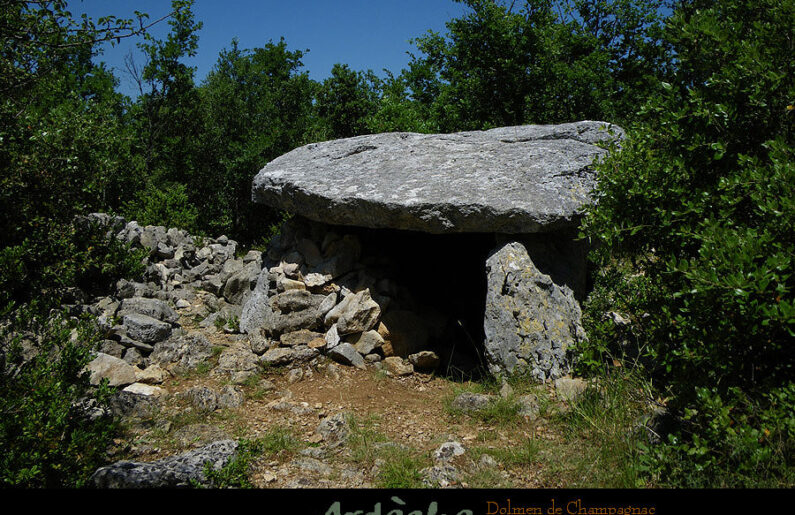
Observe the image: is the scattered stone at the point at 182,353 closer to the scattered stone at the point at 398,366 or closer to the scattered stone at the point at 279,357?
the scattered stone at the point at 279,357

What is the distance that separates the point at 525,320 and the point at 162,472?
361 centimetres

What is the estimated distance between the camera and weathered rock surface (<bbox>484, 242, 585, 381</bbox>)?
5.84m

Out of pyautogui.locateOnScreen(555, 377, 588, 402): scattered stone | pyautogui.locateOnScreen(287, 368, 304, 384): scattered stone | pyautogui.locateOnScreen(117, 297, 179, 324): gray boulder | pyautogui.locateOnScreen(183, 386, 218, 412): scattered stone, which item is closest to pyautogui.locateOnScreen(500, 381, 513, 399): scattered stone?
pyautogui.locateOnScreen(555, 377, 588, 402): scattered stone

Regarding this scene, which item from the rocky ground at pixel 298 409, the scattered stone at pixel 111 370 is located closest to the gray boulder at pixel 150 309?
the rocky ground at pixel 298 409

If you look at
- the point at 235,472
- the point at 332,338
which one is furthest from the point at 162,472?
the point at 332,338

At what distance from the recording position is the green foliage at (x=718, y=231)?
3.38m

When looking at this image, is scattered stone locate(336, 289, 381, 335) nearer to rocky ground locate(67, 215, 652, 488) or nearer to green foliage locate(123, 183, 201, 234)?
rocky ground locate(67, 215, 652, 488)

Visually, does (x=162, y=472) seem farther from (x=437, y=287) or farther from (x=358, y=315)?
(x=437, y=287)

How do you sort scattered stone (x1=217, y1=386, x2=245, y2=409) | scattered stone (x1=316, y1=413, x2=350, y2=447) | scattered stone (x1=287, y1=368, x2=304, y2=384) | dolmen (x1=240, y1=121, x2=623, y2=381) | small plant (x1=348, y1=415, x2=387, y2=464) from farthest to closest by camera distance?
scattered stone (x1=287, y1=368, x2=304, y2=384) < dolmen (x1=240, y1=121, x2=623, y2=381) < scattered stone (x1=217, y1=386, x2=245, y2=409) < scattered stone (x1=316, y1=413, x2=350, y2=447) < small plant (x1=348, y1=415, x2=387, y2=464)

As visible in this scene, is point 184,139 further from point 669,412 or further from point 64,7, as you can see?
point 669,412

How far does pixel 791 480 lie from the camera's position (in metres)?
3.27

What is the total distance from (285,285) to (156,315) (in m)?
1.66

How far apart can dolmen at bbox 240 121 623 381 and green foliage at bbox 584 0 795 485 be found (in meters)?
0.80

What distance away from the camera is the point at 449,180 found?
21.6 ft
